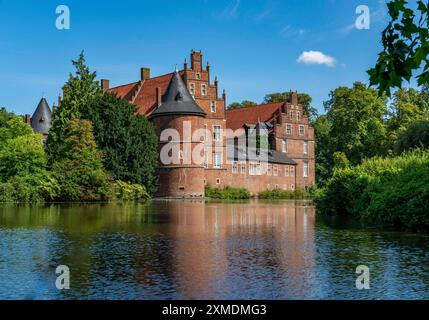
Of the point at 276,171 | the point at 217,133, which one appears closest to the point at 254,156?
the point at 276,171

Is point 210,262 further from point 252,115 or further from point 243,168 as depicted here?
point 252,115

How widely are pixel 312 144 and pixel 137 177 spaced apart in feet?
95.3

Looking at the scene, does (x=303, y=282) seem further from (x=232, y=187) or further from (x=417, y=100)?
(x=417, y=100)

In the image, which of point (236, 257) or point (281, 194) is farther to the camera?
point (281, 194)

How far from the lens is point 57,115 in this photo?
4797 centimetres

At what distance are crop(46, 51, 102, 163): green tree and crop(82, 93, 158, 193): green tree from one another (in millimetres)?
1571

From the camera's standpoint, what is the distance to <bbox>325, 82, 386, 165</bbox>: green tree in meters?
60.8

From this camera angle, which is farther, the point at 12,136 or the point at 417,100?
the point at 417,100

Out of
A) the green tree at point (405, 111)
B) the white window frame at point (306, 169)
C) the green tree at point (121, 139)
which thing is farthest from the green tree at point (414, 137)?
the white window frame at point (306, 169)

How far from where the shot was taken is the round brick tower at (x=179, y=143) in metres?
52.9

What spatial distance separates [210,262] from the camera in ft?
37.0

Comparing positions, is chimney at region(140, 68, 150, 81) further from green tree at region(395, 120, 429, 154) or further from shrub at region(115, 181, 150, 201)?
green tree at region(395, 120, 429, 154)

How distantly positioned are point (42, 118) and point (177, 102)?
23.8 metres

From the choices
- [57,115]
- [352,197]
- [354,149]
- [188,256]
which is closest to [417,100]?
[354,149]
